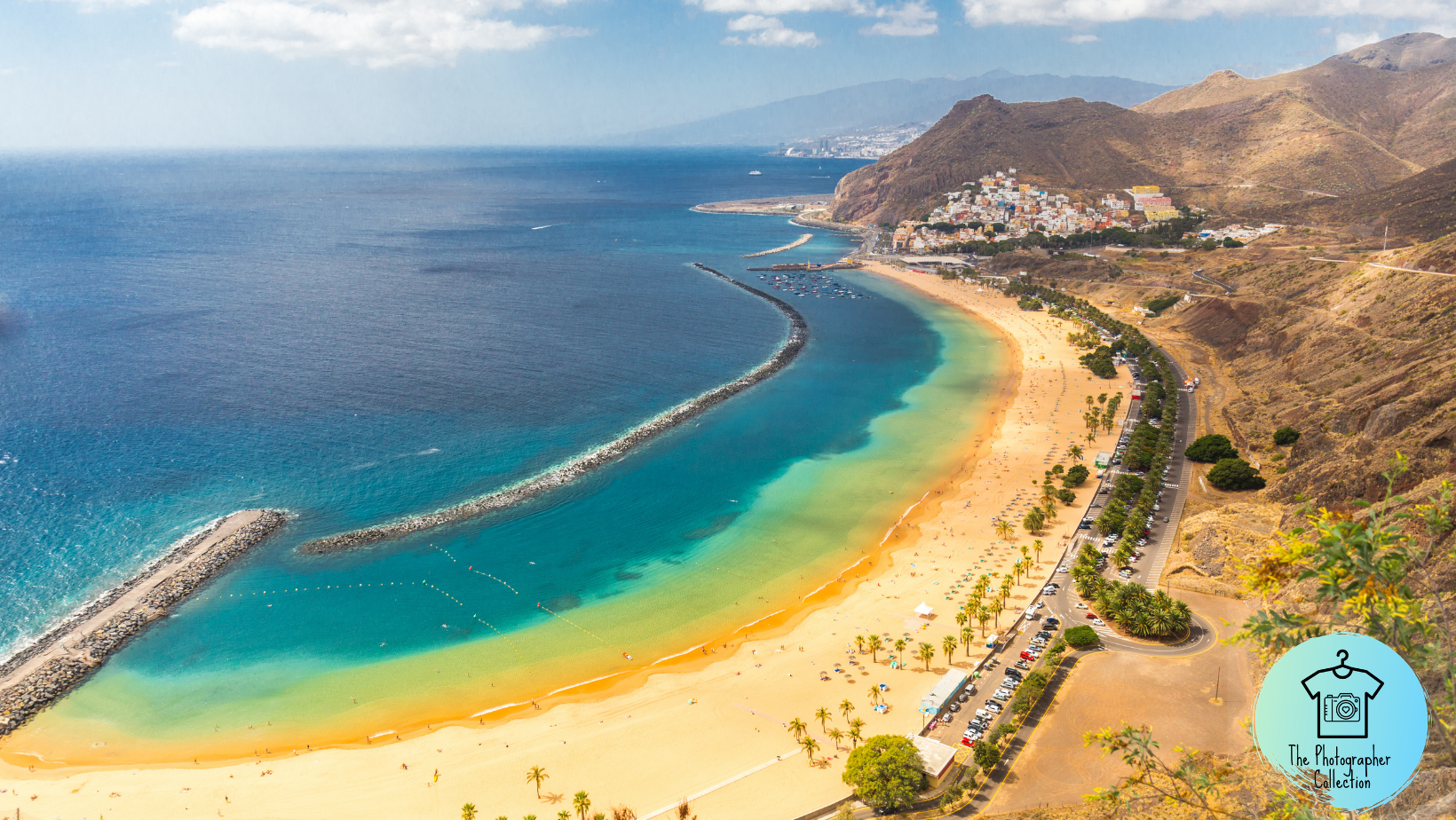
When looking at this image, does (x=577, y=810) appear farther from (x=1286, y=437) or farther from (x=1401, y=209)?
(x=1401, y=209)

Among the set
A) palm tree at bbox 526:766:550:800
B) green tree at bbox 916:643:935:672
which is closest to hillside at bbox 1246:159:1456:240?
green tree at bbox 916:643:935:672

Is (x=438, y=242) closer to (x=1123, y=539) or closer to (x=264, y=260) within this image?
(x=264, y=260)

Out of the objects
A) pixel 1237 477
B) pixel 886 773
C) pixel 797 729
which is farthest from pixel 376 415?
pixel 1237 477

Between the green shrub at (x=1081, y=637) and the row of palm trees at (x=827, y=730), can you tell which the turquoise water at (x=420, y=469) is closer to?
the row of palm trees at (x=827, y=730)

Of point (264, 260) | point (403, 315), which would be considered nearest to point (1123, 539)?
point (403, 315)

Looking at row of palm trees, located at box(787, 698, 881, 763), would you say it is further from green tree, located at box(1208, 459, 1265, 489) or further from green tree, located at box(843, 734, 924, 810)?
green tree, located at box(1208, 459, 1265, 489)

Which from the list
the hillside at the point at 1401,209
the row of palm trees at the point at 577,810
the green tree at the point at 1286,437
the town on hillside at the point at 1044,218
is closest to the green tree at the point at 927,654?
the row of palm trees at the point at 577,810
